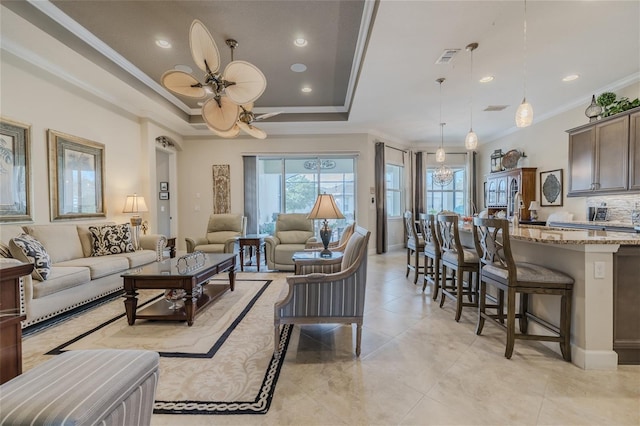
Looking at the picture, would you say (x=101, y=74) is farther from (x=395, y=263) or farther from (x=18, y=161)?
(x=395, y=263)

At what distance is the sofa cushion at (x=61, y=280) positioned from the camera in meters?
2.60

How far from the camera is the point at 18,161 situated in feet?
10.5

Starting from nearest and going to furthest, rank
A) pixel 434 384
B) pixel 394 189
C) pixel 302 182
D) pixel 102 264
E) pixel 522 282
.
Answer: pixel 434 384, pixel 522 282, pixel 102 264, pixel 302 182, pixel 394 189

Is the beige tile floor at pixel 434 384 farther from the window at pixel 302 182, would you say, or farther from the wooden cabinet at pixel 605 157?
the window at pixel 302 182

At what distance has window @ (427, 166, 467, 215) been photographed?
8.07 metres

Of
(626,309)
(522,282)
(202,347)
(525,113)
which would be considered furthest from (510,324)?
(202,347)

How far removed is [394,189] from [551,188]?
3.30 metres

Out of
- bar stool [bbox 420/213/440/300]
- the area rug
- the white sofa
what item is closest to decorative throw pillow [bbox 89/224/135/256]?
the white sofa

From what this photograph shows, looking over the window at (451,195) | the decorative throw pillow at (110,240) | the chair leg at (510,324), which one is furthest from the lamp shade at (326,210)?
the window at (451,195)

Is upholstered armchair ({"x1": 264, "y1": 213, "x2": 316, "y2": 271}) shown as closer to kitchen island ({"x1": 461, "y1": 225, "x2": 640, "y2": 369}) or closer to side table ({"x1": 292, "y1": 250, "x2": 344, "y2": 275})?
side table ({"x1": 292, "y1": 250, "x2": 344, "y2": 275})

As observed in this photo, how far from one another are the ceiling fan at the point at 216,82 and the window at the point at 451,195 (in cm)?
662

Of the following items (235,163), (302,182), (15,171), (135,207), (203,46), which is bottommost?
(135,207)

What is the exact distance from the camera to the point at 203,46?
236 centimetres

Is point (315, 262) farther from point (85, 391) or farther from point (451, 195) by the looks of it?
point (451, 195)
